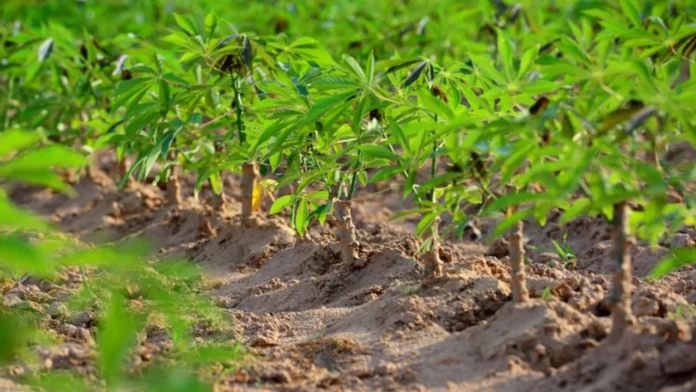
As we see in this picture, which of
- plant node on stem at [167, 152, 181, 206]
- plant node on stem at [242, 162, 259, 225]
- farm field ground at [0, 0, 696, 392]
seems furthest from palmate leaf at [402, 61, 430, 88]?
plant node on stem at [167, 152, 181, 206]

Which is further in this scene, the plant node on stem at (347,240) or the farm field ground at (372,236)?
the plant node on stem at (347,240)

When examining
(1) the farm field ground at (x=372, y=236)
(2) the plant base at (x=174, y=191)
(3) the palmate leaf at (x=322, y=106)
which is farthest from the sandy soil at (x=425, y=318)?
(2) the plant base at (x=174, y=191)

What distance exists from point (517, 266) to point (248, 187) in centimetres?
158

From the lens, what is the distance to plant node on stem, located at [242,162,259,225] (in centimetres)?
370

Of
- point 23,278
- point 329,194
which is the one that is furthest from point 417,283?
point 23,278

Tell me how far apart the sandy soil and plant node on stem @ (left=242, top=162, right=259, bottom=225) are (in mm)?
57

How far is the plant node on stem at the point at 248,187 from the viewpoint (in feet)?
12.1

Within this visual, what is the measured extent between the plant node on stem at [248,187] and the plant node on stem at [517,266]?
1.47 m

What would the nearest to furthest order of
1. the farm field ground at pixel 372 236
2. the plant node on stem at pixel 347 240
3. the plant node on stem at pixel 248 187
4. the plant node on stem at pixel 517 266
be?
the farm field ground at pixel 372 236 → the plant node on stem at pixel 517 266 → the plant node on stem at pixel 347 240 → the plant node on stem at pixel 248 187

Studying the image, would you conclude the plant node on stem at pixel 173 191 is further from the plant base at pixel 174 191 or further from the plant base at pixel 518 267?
the plant base at pixel 518 267

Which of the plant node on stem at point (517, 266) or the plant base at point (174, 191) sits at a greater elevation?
the plant base at point (174, 191)

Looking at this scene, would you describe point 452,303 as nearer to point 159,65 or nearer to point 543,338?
point 543,338

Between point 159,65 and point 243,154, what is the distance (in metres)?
0.50

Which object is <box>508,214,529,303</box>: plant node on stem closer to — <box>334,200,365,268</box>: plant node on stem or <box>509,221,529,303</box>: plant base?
<box>509,221,529,303</box>: plant base
